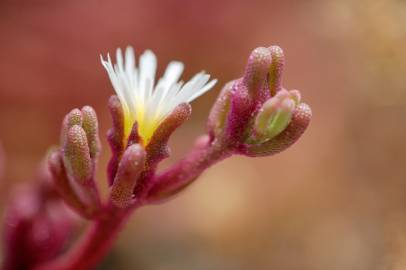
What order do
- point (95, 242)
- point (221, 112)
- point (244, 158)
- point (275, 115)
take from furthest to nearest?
point (244, 158) → point (95, 242) → point (221, 112) → point (275, 115)

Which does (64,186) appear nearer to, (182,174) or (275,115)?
(182,174)

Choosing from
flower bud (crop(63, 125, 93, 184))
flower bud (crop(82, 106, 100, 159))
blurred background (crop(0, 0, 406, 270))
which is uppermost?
blurred background (crop(0, 0, 406, 270))

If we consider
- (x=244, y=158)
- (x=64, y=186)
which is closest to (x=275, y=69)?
(x=64, y=186)

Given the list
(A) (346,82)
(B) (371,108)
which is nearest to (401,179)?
(B) (371,108)

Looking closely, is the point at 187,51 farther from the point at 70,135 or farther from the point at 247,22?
→ the point at 70,135

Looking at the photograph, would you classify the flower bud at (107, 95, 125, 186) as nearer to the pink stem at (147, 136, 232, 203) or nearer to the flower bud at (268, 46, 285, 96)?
the pink stem at (147, 136, 232, 203)

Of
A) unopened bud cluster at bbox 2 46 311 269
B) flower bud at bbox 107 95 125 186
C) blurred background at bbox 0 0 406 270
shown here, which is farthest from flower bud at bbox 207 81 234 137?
blurred background at bbox 0 0 406 270
